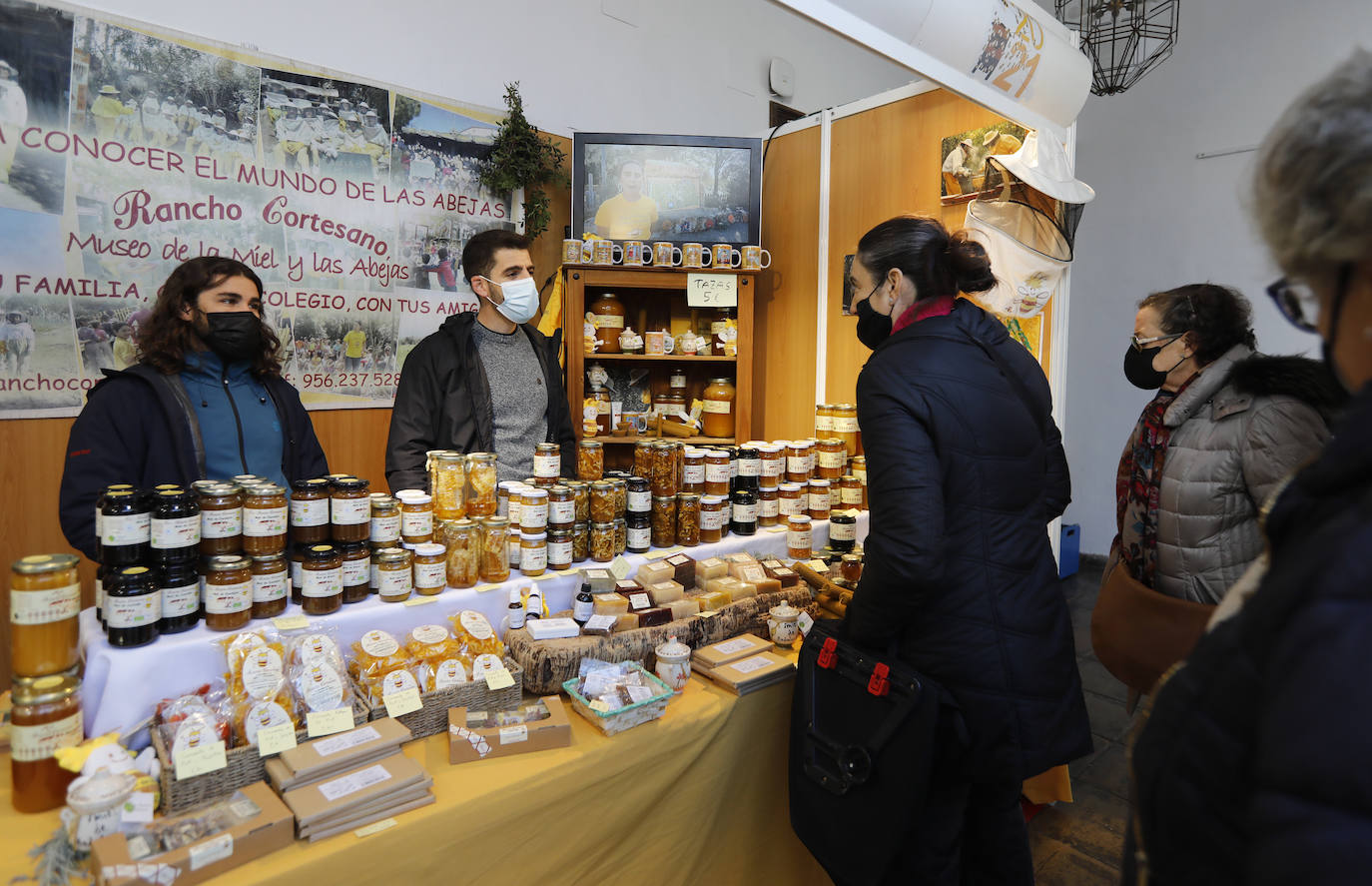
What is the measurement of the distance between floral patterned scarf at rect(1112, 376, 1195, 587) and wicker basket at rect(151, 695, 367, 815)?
8.34 ft

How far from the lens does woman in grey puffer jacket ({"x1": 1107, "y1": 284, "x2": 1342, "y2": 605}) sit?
2.13 metres

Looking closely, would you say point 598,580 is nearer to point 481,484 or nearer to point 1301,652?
point 481,484

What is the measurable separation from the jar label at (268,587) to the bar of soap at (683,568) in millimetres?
1046

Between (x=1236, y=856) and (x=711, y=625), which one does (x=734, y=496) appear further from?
(x=1236, y=856)

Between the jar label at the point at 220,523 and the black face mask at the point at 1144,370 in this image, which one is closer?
the jar label at the point at 220,523

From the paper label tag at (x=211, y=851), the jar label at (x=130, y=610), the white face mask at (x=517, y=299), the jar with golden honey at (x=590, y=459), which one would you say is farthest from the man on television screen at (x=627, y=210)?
the paper label tag at (x=211, y=851)

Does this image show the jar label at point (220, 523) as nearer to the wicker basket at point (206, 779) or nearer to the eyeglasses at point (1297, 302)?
the wicker basket at point (206, 779)

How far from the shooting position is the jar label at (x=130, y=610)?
59.4 inches

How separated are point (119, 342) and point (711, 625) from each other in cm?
271

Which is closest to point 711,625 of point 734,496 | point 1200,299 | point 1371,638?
point 734,496

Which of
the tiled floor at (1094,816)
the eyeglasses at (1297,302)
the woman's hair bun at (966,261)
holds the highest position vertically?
the woman's hair bun at (966,261)

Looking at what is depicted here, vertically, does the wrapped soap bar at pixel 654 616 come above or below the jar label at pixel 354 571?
below

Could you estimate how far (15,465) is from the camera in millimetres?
2857

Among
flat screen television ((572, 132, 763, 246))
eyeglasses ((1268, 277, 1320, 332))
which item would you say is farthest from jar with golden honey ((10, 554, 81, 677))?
flat screen television ((572, 132, 763, 246))
